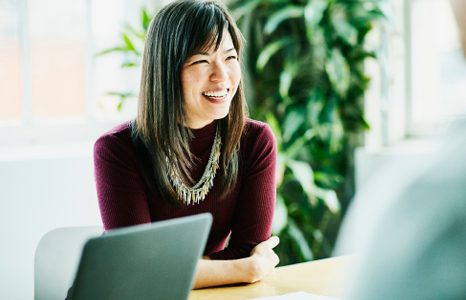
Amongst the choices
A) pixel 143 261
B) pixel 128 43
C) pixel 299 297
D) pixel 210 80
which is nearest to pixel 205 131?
pixel 210 80

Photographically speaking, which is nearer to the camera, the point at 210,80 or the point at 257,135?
the point at 210,80

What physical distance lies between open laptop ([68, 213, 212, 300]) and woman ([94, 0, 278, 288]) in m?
0.57

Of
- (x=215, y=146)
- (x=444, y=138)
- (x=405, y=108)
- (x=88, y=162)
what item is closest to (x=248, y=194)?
(x=215, y=146)

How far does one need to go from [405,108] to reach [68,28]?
208 centimetres

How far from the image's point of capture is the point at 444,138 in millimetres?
343

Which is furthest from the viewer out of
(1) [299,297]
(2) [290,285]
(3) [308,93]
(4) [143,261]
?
(3) [308,93]

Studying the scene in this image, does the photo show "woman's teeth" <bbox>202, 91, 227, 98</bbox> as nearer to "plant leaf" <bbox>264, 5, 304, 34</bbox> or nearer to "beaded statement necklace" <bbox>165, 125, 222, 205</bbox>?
"beaded statement necklace" <bbox>165, 125, 222, 205</bbox>

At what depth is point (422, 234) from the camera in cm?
32

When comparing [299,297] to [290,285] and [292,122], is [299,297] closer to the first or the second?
[290,285]

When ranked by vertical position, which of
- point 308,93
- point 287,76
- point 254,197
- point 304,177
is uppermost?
point 287,76

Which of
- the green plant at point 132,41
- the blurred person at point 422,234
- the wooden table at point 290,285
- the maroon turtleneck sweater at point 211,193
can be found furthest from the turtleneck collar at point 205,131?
the blurred person at point 422,234

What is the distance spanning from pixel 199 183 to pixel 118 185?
10.5 inches

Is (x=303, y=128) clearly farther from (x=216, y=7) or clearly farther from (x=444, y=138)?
(x=444, y=138)

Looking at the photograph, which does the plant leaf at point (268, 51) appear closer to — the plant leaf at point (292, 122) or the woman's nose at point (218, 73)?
the plant leaf at point (292, 122)
